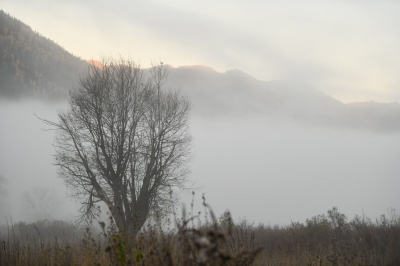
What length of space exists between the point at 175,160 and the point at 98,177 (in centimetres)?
397

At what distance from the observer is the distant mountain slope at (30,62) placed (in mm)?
157125

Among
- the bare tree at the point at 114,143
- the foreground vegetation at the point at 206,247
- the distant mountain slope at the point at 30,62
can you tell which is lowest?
the foreground vegetation at the point at 206,247

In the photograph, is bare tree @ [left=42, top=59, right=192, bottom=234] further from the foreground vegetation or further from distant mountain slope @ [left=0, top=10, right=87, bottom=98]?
distant mountain slope @ [left=0, top=10, right=87, bottom=98]

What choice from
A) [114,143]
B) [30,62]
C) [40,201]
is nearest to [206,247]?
[114,143]

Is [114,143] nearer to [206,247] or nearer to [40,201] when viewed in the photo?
[206,247]

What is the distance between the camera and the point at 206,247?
157 centimetres

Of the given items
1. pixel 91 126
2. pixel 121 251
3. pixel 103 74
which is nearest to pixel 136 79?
pixel 103 74

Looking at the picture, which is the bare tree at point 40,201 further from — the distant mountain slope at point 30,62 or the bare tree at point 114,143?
the distant mountain slope at point 30,62

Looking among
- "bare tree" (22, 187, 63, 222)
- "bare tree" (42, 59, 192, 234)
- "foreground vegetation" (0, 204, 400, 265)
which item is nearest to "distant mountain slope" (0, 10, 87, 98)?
"bare tree" (22, 187, 63, 222)

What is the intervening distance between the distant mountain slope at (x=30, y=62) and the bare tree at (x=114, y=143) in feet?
475

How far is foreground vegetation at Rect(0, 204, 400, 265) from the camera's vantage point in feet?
11.1

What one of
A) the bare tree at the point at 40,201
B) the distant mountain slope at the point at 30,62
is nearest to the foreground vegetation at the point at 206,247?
the bare tree at the point at 40,201

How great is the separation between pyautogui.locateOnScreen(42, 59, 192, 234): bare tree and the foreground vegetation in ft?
11.3

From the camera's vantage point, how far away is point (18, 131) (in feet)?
620
